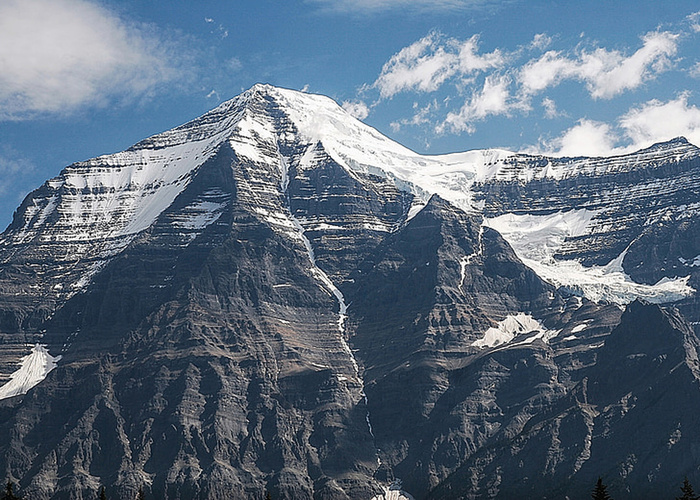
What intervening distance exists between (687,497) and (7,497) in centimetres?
8495

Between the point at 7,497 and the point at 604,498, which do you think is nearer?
the point at 604,498

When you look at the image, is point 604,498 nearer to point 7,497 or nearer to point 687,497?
point 687,497

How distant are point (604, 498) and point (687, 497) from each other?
35.6 ft

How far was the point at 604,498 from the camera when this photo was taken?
168 meters

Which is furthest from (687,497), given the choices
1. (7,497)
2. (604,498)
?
(7,497)

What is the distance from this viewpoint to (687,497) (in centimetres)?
16088

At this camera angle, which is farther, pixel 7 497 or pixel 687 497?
pixel 7 497

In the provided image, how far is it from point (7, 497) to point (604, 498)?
75.4m
